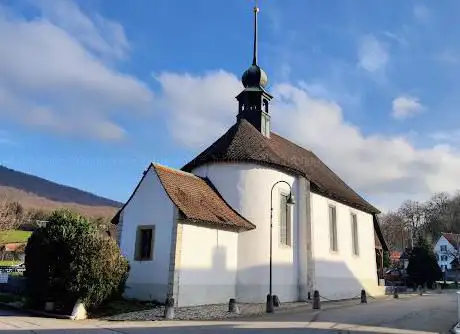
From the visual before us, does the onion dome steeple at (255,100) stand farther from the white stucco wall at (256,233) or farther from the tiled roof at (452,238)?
the tiled roof at (452,238)

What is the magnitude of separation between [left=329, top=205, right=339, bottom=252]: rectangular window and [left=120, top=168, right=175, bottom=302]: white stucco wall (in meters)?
12.2

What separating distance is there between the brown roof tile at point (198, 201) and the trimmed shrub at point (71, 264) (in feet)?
11.7

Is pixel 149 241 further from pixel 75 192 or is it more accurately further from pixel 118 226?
pixel 75 192

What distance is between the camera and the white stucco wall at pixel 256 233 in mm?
20484

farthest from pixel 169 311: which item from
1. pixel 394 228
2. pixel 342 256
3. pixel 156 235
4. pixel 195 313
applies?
pixel 394 228

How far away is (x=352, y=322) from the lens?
13.7 metres

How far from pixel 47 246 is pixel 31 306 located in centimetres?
287

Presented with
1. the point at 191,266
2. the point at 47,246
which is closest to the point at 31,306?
the point at 47,246

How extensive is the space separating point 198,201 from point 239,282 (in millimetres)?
4443

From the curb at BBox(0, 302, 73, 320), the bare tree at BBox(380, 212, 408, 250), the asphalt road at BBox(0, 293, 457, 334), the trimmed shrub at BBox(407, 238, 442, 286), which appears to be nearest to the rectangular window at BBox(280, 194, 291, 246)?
the asphalt road at BBox(0, 293, 457, 334)

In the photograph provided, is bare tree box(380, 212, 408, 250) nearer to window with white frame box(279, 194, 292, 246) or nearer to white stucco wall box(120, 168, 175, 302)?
window with white frame box(279, 194, 292, 246)

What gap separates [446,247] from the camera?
76.8m

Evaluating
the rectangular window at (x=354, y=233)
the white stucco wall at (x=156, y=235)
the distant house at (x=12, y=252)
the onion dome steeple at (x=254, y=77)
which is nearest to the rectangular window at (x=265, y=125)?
the onion dome steeple at (x=254, y=77)

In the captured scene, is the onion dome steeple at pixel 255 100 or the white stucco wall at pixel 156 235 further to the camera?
the onion dome steeple at pixel 255 100
